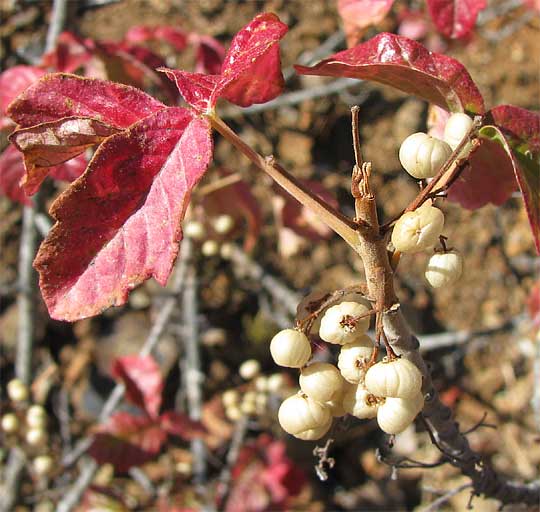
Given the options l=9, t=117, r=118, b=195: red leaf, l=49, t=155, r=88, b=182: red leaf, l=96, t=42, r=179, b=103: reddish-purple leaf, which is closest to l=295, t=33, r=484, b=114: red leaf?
l=9, t=117, r=118, b=195: red leaf

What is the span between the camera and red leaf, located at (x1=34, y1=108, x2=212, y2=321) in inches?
25.1

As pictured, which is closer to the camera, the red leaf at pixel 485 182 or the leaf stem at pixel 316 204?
the leaf stem at pixel 316 204

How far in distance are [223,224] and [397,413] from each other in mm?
1190

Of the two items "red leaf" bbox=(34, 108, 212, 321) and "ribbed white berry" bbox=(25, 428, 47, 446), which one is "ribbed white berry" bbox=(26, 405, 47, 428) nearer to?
"ribbed white berry" bbox=(25, 428, 47, 446)

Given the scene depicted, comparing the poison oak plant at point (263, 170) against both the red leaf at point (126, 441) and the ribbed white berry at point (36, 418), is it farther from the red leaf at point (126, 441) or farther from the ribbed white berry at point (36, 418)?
the ribbed white berry at point (36, 418)

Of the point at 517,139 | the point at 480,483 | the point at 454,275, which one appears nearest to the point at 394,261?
the point at 454,275

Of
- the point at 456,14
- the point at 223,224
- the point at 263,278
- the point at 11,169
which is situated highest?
the point at 456,14

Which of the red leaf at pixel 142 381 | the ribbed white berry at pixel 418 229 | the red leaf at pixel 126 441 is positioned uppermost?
the ribbed white berry at pixel 418 229

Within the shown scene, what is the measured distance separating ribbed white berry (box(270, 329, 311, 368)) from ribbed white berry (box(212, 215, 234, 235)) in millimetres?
1128

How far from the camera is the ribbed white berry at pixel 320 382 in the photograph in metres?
0.68

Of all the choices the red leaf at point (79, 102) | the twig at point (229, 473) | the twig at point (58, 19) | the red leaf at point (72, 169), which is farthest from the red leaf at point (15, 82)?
the twig at point (229, 473)

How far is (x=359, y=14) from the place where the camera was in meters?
1.12

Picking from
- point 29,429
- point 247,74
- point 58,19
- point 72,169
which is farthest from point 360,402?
point 58,19

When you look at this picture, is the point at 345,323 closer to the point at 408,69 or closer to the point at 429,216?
the point at 429,216
